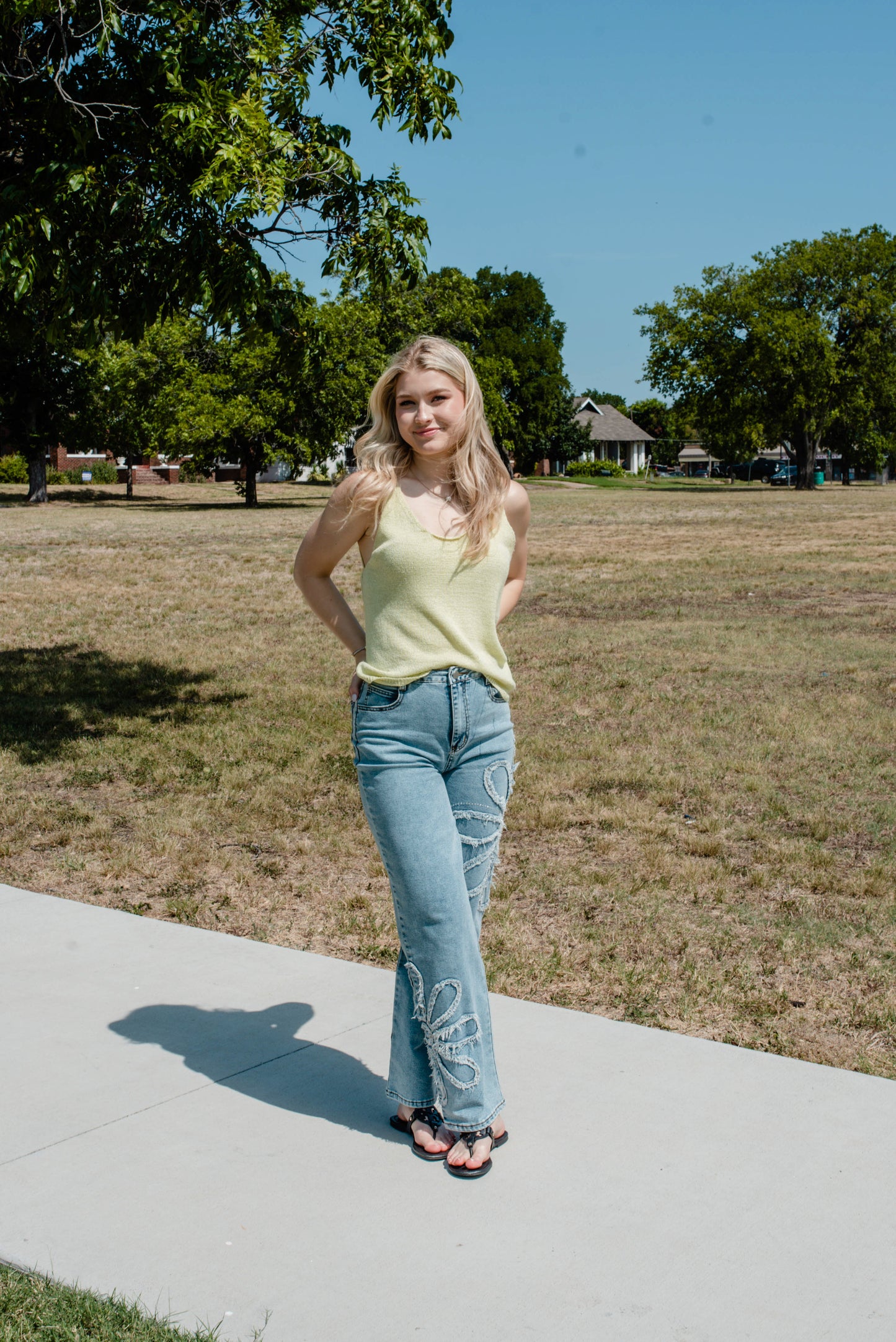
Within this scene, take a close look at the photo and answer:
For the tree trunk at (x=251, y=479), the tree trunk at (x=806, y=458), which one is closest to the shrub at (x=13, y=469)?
the tree trunk at (x=251, y=479)

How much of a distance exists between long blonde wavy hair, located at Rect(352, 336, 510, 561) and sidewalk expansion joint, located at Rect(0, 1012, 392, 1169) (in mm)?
1592

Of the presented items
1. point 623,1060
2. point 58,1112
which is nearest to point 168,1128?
point 58,1112

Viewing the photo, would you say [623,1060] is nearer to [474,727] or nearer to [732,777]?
[474,727]

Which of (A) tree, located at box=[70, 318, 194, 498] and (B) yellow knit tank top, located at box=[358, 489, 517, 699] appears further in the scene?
(A) tree, located at box=[70, 318, 194, 498]

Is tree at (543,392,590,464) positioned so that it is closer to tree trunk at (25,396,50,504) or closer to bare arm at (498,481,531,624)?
tree trunk at (25,396,50,504)

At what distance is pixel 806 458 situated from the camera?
191 ft

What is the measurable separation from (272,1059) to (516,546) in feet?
5.29

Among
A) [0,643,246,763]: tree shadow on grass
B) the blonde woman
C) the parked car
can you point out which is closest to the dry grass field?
[0,643,246,763]: tree shadow on grass

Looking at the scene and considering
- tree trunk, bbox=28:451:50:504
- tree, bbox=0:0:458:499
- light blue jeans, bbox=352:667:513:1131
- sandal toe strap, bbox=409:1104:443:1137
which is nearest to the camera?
light blue jeans, bbox=352:667:513:1131

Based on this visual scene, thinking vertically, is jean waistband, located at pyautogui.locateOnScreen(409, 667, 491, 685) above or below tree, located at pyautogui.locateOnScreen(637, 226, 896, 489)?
below

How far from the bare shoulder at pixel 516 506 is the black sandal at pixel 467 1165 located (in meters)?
1.47

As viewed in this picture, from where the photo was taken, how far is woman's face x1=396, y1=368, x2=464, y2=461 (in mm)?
2957

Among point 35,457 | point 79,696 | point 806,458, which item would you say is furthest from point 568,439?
point 79,696

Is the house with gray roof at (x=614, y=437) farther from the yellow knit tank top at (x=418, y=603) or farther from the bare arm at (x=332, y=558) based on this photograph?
the yellow knit tank top at (x=418, y=603)
